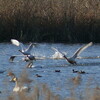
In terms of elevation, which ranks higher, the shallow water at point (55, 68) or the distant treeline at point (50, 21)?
the shallow water at point (55, 68)

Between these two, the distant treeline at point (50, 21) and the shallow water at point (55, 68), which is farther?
the distant treeline at point (50, 21)

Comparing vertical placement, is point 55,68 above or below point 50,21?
above

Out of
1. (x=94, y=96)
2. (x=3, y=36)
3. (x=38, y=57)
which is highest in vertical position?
(x=94, y=96)

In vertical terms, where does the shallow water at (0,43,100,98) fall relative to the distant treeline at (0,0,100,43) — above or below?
above

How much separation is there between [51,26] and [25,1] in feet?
5.59

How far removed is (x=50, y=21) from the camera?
77.1 ft

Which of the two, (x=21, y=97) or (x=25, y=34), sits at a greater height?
(x=21, y=97)

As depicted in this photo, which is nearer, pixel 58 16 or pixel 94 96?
pixel 94 96

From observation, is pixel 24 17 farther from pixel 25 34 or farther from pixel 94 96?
pixel 94 96

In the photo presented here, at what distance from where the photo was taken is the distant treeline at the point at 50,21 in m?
22.8

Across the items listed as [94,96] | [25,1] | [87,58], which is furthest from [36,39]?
[94,96]

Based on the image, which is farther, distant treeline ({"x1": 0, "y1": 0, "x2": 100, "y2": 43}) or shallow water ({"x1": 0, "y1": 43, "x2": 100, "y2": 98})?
distant treeline ({"x1": 0, "y1": 0, "x2": 100, "y2": 43})

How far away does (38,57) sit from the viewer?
18.3 m

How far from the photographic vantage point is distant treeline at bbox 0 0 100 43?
22.8 m
